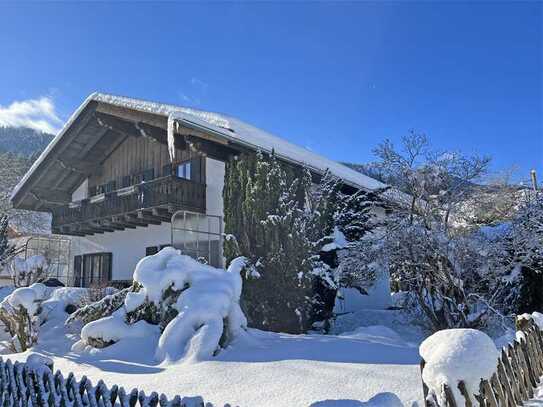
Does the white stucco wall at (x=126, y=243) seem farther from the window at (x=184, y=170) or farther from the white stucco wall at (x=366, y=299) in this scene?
the white stucco wall at (x=366, y=299)

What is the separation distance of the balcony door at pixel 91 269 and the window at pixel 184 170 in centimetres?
511

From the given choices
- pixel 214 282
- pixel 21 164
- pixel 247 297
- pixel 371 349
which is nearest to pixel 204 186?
pixel 247 297

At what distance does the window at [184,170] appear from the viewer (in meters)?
15.2

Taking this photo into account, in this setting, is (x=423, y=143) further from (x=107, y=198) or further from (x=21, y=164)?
(x=21, y=164)

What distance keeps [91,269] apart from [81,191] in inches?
146

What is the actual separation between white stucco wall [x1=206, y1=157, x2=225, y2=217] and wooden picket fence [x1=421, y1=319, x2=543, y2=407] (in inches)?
361

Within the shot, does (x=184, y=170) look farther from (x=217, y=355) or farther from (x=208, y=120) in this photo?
(x=217, y=355)

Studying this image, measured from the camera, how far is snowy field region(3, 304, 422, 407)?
4988 mm

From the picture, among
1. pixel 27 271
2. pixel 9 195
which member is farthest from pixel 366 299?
pixel 9 195

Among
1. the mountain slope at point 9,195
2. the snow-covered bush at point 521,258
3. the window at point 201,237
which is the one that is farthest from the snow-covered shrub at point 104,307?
Result: the mountain slope at point 9,195

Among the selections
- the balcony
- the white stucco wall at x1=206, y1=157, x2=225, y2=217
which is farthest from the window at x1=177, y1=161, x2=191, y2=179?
the balcony

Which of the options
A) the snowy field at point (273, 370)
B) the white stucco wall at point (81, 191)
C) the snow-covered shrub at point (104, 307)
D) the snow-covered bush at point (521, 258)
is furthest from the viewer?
the white stucco wall at point (81, 191)

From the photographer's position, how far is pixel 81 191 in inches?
802

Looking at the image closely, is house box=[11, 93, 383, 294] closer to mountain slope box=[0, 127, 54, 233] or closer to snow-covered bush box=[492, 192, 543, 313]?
snow-covered bush box=[492, 192, 543, 313]
